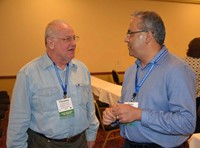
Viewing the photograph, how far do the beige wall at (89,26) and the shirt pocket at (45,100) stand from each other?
4.35 meters

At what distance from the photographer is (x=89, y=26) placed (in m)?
6.52

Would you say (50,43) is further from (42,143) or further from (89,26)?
(89,26)

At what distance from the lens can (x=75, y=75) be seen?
203 cm

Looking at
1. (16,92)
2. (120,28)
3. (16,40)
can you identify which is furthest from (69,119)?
(120,28)

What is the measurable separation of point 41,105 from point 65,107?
175 millimetres

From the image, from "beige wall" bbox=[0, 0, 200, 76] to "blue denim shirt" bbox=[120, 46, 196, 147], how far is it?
15.7 feet

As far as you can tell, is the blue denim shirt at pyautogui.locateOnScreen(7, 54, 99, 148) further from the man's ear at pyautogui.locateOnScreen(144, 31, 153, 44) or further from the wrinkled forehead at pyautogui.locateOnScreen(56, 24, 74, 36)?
the man's ear at pyautogui.locateOnScreen(144, 31, 153, 44)

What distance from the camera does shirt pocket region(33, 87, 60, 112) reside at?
183 cm

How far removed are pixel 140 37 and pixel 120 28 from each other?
5449 millimetres

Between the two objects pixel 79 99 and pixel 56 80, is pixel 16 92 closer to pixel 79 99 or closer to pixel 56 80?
pixel 56 80

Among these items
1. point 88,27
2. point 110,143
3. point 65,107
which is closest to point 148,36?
point 65,107

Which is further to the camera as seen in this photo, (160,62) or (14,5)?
(14,5)

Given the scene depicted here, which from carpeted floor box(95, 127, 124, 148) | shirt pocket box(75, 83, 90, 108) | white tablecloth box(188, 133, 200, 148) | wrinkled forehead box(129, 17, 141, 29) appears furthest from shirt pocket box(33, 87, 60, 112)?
carpeted floor box(95, 127, 124, 148)

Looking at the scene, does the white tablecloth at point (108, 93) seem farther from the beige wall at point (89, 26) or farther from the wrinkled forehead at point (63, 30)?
the beige wall at point (89, 26)
